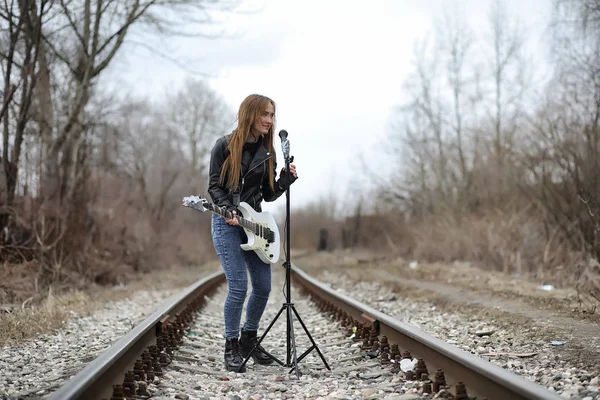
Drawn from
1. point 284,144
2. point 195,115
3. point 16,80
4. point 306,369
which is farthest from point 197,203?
point 195,115

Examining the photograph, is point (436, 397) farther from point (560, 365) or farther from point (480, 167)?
point (480, 167)

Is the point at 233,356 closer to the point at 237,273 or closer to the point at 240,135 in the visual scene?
the point at 237,273

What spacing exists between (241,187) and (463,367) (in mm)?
2038

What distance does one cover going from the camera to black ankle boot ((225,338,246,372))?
4.70 m

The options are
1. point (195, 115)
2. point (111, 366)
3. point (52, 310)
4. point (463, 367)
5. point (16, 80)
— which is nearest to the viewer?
point (463, 367)

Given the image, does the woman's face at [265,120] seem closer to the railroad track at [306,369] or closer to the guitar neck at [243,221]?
the guitar neck at [243,221]

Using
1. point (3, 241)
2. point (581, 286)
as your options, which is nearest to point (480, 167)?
point (581, 286)

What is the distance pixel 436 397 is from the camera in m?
3.60

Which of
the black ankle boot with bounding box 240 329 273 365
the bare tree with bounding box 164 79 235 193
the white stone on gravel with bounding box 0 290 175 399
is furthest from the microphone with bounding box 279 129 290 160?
the bare tree with bounding box 164 79 235 193

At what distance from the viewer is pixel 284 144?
4734 millimetres

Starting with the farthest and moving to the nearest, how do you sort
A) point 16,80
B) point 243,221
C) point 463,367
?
point 16,80, point 243,221, point 463,367

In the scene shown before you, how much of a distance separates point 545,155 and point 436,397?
31.6ft

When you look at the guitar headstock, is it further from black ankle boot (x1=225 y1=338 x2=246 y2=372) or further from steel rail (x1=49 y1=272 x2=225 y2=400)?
black ankle boot (x1=225 y1=338 x2=246 y2=372)

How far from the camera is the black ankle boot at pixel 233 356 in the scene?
4.70 metres
